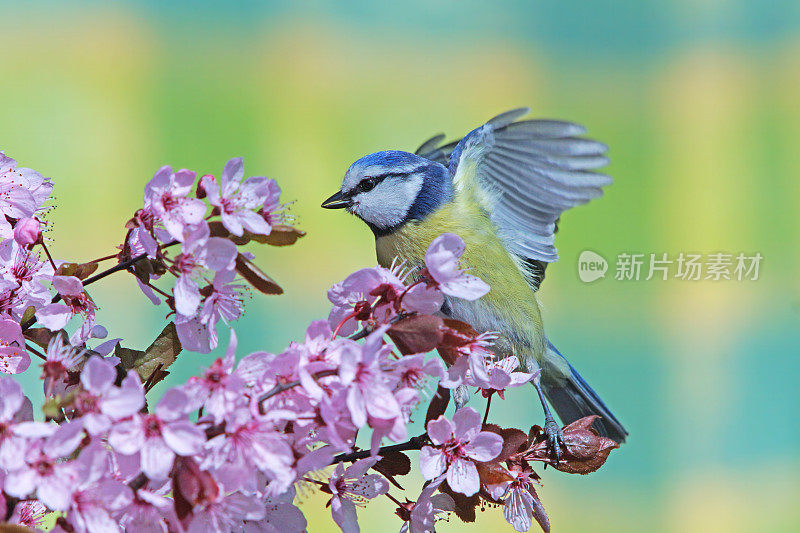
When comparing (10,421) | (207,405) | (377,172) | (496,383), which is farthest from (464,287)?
(377,172)

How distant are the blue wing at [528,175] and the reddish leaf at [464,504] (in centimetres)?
54

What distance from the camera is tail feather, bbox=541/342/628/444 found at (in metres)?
1.16

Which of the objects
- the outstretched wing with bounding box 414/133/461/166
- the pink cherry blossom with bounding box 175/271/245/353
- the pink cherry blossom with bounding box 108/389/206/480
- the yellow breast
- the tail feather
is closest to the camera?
the pink cherry blossom with bounding box 108/389/206/480

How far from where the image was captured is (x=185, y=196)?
1.77 feet

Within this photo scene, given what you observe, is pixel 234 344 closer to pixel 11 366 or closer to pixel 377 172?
pixel 11 366

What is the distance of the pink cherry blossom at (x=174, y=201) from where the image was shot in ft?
1.71

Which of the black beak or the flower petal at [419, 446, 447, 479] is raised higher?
the black beak

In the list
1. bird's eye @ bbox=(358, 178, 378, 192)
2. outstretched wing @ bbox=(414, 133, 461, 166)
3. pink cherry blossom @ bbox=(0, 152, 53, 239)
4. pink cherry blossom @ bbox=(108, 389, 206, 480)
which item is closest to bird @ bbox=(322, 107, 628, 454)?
bird's eye @ bbox=(358, 178, 378, 192)

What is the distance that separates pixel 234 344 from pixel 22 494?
14cm

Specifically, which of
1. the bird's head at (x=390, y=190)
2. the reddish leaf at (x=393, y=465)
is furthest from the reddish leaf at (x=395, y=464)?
the bird's head at (x=390, y=190)

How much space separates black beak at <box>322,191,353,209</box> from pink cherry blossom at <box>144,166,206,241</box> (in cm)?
53

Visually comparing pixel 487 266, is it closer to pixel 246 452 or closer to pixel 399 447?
pixel 399 447

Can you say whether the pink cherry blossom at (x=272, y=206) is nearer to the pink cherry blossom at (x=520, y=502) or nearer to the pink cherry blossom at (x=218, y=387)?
the pink cherry blossom at (x=218, y=387)

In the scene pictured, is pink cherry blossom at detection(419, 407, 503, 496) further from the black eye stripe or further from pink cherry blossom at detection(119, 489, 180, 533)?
the black eye stripe
